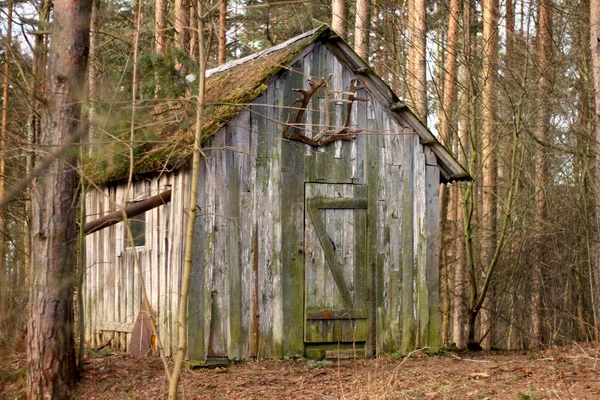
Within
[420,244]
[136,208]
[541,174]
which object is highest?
[541,174]

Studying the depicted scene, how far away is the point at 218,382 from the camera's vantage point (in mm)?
10188

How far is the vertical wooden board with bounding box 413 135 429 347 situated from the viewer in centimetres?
1266

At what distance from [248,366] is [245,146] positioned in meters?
3.03

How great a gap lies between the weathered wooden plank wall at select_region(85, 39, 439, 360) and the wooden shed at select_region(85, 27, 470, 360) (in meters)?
0.02

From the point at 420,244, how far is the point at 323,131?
90.1 inches

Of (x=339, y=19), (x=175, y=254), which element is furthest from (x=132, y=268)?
(x=339, y=19)

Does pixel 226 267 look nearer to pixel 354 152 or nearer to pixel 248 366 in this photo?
pixel 248 366

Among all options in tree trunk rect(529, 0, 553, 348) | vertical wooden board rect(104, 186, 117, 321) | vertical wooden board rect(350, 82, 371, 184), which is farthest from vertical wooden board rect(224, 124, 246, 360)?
tree trunk rect(529, 0, 553, 348)

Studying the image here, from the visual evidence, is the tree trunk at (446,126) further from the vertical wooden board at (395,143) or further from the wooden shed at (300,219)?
the wooden shed at (300,219)

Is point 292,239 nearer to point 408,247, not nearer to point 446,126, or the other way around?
point 408,247

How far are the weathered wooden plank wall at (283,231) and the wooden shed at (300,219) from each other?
17mm

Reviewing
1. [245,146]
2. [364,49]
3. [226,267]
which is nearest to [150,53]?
[245,146]

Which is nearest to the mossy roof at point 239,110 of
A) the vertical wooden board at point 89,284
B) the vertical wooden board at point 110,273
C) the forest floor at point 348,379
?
the vertical wooden board at point 110,273

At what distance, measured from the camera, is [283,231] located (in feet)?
39.4
